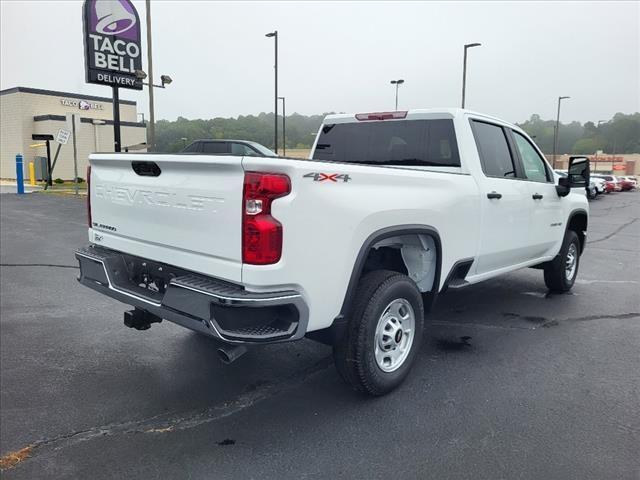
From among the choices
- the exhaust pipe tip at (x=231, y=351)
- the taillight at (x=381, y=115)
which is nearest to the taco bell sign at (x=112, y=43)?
the taillight at (x=381, y=115)

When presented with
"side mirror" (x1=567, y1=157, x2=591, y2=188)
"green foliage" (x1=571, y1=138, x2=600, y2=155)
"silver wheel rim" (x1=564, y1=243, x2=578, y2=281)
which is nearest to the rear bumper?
"side mirror" (x1=567, y1=157, x2=591, y2=188)

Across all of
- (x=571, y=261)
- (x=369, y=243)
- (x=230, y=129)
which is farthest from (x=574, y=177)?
(x=230, y=129)

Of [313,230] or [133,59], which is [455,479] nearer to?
[313,230]

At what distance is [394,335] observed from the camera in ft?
12.0

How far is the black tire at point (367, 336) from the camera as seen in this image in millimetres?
3328

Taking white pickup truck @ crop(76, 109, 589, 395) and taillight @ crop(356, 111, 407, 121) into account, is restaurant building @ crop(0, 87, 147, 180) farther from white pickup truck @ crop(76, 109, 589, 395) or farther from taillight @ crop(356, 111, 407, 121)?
white pickup truck @ crop(76, 109, 589, 395)

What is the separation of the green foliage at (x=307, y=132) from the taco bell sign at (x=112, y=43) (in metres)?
3.33

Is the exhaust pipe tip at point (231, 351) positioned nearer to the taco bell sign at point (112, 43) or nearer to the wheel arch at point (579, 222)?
the wheel arch at point (579, 222)

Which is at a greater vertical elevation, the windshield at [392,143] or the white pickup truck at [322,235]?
the windshield at [392,143]

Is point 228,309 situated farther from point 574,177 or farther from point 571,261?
point 571,261

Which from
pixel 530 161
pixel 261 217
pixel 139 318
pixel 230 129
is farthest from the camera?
pixel 230 129

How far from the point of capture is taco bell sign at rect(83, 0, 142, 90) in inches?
690

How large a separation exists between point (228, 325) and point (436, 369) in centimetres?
204

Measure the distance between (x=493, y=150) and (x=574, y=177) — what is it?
1.54m
